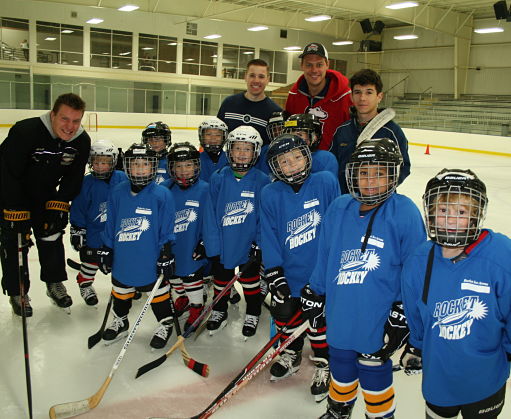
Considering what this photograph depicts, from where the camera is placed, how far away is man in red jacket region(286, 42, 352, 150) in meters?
3.11

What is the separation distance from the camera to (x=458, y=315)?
4.85 ft

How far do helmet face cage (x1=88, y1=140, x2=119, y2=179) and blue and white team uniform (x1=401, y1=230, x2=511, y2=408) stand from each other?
6.99 ft

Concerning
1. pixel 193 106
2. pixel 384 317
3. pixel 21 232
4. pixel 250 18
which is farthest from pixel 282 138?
pixel 193 106

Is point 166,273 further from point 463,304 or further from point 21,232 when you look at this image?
point 463,304

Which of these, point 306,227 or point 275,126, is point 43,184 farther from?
point 306,227

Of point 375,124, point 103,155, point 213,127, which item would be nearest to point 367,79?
point 375,124

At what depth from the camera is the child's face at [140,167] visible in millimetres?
2551

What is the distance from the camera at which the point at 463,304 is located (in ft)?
4.82

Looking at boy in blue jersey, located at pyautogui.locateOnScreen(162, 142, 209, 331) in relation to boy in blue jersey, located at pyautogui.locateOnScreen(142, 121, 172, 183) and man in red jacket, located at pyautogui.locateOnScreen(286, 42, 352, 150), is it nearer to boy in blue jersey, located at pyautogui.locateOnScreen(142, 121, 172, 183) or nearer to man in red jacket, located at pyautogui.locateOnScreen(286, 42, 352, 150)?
boy in blue jersey, located at pyautogui.locateOnScreen(142, 121, 172, 183)

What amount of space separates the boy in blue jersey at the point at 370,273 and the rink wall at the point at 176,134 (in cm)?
1054

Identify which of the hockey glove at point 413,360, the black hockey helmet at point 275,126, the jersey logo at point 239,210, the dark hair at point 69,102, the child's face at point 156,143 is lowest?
the hockey glove at point 413,360

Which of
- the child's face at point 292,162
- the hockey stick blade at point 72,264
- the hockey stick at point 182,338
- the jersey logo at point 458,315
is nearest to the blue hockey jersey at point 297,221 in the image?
the child's face at point 292,162

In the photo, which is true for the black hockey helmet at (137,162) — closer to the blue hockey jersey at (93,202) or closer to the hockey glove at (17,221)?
the blue hockey jersey at (93,202)

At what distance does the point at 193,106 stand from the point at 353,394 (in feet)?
63.0
